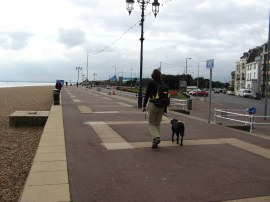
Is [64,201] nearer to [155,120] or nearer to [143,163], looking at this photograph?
[143,163]

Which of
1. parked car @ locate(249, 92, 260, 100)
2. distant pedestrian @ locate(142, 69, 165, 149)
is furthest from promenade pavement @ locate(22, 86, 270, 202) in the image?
parked car @ locate(249, 92, 260, 100)

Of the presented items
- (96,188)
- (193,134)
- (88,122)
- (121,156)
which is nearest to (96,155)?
(121,156)

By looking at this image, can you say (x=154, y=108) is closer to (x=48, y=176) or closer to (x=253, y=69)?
(x=48, y=176)

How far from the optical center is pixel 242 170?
278 inches

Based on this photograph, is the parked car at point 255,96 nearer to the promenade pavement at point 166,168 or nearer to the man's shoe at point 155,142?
the promenade pavement at point 166,168

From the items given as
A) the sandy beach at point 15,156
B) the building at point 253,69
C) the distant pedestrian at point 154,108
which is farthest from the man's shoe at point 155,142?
the building at point 253,69

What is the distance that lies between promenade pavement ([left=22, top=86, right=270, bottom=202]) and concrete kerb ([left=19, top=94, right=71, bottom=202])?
0.11m

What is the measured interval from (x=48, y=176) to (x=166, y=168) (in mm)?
2075

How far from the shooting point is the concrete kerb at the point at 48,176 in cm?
531

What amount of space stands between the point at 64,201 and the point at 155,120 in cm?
443

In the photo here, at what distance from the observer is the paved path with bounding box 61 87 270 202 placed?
18.4 feet

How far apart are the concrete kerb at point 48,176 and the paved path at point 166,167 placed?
15 centimetres

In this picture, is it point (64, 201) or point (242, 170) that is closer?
point (64, 201)

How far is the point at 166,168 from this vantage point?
280 inches
